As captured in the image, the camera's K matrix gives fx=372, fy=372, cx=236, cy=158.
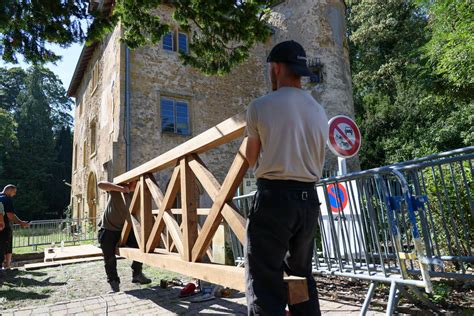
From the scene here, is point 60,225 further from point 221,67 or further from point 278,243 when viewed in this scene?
point 278,243

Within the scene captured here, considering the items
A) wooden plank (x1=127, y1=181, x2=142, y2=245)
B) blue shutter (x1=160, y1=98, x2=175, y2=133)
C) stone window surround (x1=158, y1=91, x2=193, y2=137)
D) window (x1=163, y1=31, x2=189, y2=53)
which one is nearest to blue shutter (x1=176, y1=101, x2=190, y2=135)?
stone window surround (x1=158, y1=91, x2=193, y2=137)

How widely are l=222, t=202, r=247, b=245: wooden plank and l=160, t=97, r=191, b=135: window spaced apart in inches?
441

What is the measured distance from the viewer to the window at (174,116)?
46.1ft

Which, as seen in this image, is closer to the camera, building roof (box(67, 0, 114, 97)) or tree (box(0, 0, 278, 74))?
tree (box(0, 0, 278, 74))

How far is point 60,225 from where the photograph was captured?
573 inches

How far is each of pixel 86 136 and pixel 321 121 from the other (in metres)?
17.9

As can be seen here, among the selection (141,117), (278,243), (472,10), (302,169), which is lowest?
(278,243)

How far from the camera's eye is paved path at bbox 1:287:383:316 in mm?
4430

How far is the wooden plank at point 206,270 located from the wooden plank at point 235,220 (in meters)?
0.32

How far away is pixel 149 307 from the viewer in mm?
4746

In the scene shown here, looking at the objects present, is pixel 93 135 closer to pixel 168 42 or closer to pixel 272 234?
pixel 168 42

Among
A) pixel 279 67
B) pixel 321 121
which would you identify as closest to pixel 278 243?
pixel 321 121

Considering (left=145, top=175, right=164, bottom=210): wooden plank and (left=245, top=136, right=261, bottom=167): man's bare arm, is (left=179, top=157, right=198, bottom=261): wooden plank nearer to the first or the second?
(left=145, top=175, right=164, bottom=210): wooden plank

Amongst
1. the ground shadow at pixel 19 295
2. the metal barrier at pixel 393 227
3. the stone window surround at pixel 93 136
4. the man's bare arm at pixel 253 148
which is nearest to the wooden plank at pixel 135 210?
the ground shadow at pixel 19 295
